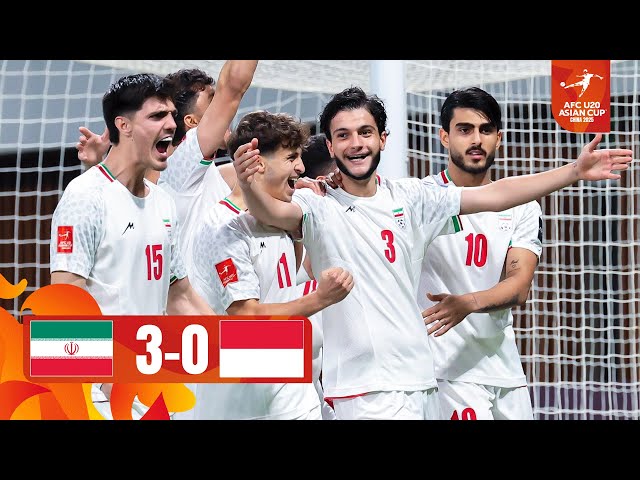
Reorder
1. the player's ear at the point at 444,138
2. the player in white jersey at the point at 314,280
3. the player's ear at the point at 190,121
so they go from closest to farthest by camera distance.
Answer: the player in white jersey at the point at 314,280 → the player's ear at the point at 444,138 → the player's ear at the point at 190,121

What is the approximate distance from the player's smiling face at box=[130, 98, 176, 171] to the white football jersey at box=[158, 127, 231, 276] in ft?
1.00

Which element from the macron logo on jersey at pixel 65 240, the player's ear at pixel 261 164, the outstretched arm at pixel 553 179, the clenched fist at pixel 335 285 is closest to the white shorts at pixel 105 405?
the macron logo on jersey at pixel 65 240

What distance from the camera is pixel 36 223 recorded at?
544 centimetres

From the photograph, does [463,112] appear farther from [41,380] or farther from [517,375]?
[41,380]

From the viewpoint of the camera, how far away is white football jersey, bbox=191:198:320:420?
12.0 ft

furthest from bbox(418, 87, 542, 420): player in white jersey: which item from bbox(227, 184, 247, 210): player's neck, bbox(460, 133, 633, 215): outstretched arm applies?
bbox(227, 184, 247, 210): player's neck

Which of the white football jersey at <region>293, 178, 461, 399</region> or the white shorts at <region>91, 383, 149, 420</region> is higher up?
the white football jersey at <region>293, 178, 461, 399</region>

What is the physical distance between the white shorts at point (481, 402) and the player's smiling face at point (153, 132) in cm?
127

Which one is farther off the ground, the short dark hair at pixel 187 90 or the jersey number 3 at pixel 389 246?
the short dark hair at pixel 187 90

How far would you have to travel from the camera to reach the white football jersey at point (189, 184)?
4.14 meters

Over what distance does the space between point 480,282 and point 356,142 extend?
29.0 inches

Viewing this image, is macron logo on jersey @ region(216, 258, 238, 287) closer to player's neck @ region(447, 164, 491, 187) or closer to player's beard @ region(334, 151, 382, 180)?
player's beard @ region(334, 151, 382, 180)

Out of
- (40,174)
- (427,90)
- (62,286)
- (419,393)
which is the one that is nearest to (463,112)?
(427,90)

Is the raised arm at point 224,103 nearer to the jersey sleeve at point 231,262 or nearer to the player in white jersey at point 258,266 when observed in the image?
the player in white jersey at point 258,266
